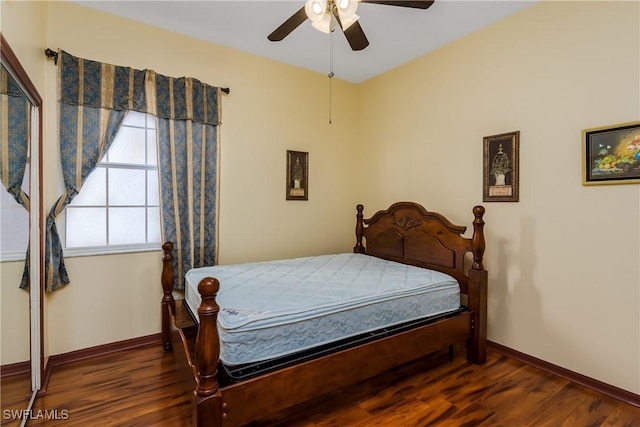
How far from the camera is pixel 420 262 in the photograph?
2973mm

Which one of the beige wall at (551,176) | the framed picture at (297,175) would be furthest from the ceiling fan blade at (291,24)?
the beige wall at (551,176)

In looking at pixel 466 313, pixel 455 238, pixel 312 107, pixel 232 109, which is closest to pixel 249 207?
pixel 232 109

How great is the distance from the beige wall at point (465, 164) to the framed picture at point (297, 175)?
0.10 metres

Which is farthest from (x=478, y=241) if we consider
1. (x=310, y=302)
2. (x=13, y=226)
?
(x=13, y=226)

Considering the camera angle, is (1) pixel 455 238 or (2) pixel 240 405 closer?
(2) pixel 240 405

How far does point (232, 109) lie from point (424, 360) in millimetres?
2933

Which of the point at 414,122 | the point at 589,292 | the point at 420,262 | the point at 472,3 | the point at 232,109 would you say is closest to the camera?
the point at 589,292

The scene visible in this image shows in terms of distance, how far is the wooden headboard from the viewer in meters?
2.58

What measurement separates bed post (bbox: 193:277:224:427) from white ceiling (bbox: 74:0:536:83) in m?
2.26

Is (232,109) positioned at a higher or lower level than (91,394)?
higher

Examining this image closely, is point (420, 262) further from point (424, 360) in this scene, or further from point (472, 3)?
point (472, 3)

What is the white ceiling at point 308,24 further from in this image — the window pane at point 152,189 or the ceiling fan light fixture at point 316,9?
the window pane at point 152,189

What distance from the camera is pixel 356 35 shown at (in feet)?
7.06

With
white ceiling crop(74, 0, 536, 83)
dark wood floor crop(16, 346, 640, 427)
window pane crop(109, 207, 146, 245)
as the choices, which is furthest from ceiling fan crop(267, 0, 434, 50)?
dark wood floor crop(16, 346, 640, 427)
